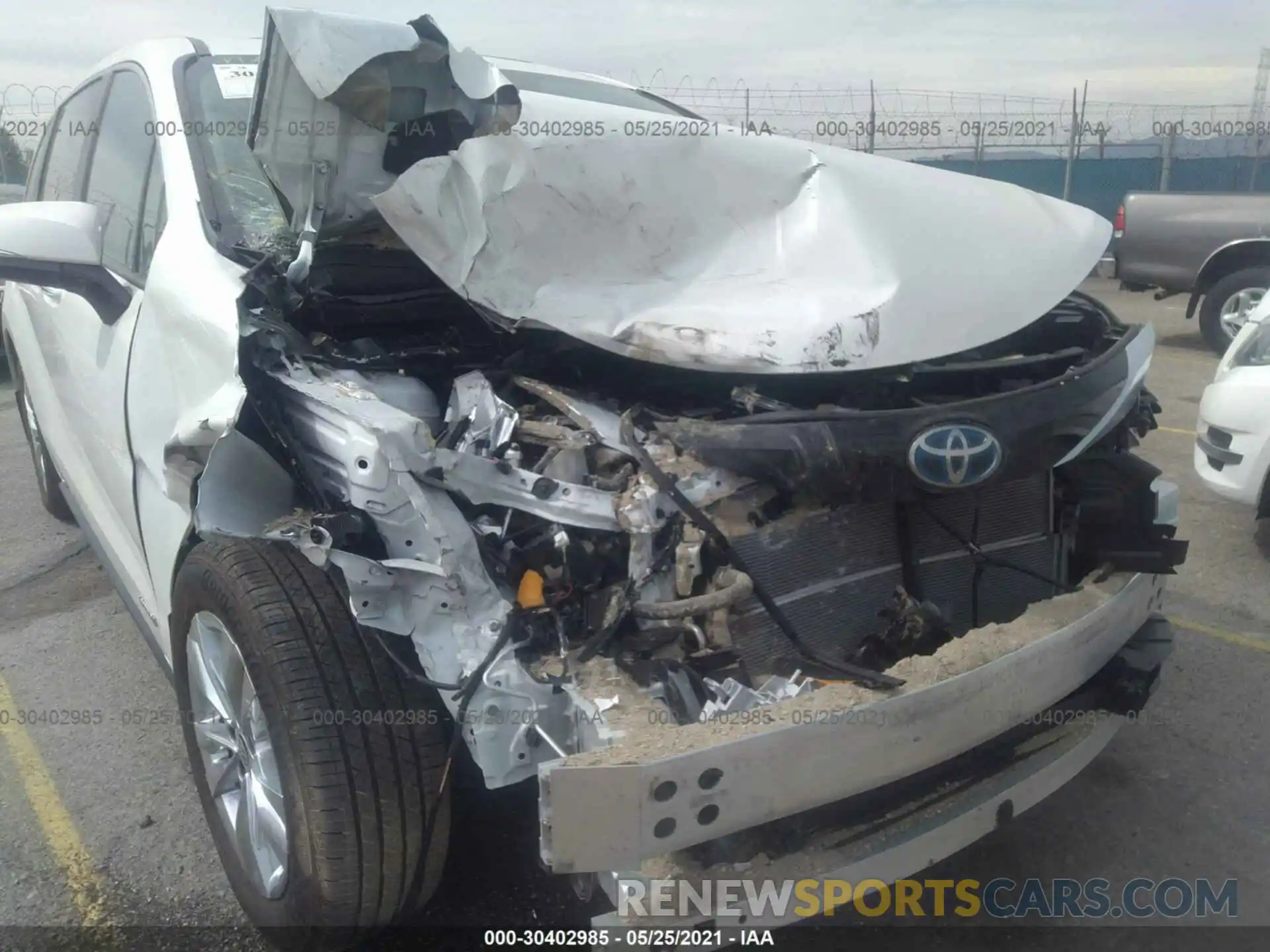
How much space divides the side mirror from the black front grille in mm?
1943

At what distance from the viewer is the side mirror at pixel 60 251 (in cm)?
274

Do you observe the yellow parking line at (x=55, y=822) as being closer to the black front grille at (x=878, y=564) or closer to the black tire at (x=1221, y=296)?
the black front grille at (x=878, y=564)

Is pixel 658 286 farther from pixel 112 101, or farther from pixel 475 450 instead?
pixel 112 101

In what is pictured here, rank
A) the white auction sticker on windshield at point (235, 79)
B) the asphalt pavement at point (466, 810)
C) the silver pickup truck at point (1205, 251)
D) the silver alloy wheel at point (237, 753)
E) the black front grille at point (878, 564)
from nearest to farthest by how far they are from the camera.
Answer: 1. the black front grille at point (878, 564)
2. the silver alloy wheel at point (237, 753)
3. the asphalt pavement at point (466, 810)
4. the white auction sticker on windshield at point (235, 79)
5. the silver pickup truck at point (1205, 251)

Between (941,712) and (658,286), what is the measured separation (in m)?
1.15

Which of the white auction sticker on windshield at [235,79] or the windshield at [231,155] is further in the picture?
the white auction sticker on windshield at [235,79]

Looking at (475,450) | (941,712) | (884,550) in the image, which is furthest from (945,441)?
(475,450)

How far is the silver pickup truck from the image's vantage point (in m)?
9.29

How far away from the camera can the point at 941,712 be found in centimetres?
200

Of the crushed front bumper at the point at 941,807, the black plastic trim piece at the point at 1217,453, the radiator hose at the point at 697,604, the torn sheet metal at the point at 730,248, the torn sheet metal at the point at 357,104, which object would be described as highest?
the torn sheet metal at the point at 357,104

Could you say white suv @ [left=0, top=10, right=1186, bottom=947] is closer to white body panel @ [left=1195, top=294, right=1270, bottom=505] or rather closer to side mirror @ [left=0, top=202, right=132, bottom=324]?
side mirror @ [left=0, top=202, right=132, bottom=324]

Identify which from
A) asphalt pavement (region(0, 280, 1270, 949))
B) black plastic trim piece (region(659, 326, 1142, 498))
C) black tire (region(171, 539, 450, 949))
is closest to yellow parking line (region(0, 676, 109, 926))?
asphalt pavement (region(0, 280, 1270, 949))

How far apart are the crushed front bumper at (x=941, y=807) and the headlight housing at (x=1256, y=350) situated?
2.30 metres

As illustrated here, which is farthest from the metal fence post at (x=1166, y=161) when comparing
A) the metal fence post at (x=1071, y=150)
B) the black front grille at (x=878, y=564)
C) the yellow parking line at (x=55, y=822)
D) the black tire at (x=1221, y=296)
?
the yellow parking line at (x=55, y=822)
